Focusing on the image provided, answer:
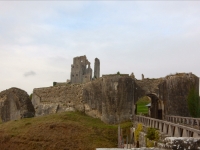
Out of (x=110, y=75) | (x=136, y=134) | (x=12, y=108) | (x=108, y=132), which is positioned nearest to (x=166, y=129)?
(x=136, y=134)

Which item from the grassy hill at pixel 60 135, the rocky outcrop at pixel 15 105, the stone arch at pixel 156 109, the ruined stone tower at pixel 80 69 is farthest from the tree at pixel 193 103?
the ruined stone tower at pixel 80 69

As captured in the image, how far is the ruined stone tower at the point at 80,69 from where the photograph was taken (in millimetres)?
67562

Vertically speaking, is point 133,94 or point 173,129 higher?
point 133,94

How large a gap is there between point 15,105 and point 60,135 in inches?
590

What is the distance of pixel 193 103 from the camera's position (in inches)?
968

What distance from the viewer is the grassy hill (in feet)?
65.7

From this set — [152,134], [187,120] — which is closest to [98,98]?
[187,120]

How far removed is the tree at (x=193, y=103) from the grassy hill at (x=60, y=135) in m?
6.03

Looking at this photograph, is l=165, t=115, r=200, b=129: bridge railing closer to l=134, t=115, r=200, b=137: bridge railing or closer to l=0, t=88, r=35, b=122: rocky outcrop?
l=134, t=115, r=200, b=137: bridge railing

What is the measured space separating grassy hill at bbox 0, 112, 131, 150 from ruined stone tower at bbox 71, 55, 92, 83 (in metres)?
42.7

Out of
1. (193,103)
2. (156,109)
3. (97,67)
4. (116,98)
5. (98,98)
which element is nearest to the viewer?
(193,103)

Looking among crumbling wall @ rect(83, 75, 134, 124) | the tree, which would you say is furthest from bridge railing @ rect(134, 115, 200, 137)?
the tree

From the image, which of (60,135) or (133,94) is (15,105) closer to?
(60,135)

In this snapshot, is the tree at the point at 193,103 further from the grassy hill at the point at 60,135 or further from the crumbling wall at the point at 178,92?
the grassy hill at the point at 60,135
